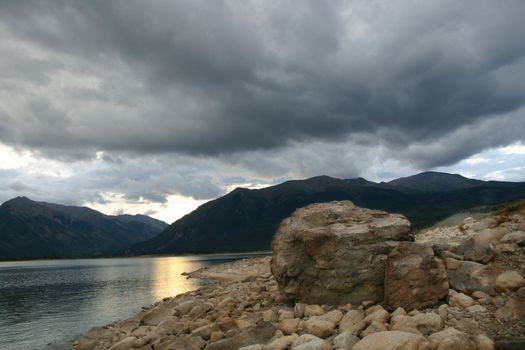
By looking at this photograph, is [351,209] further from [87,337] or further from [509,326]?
[87,337]

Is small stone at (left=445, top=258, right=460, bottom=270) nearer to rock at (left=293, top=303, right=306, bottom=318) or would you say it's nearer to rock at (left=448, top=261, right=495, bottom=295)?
rock at (left=448, top=261, right=495, bottom=295)

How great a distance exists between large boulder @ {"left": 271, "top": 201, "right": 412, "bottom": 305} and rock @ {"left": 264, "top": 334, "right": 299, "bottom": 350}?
427 cm

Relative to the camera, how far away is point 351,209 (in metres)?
22.1

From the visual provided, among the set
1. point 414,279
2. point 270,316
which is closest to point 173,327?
point 270,316

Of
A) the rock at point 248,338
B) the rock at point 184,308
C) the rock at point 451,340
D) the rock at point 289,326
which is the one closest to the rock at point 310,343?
the rock at point 289,326

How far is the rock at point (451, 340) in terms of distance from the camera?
1162 cm

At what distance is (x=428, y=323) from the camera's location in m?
13.4

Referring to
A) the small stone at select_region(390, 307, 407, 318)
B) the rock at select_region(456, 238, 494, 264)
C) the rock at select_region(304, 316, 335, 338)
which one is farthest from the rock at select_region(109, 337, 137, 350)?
the rock at select_region(456, 238, 494, 264)

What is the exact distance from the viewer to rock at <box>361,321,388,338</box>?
45.7 ft

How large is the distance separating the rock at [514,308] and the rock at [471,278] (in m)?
1.24

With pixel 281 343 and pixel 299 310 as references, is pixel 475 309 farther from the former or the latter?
pixel 299 310

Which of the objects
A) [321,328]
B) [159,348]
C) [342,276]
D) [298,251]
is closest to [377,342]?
[321,328]

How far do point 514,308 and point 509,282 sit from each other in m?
1.62

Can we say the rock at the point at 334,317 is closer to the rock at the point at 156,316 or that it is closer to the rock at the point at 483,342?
the rock at the point at 483,342
